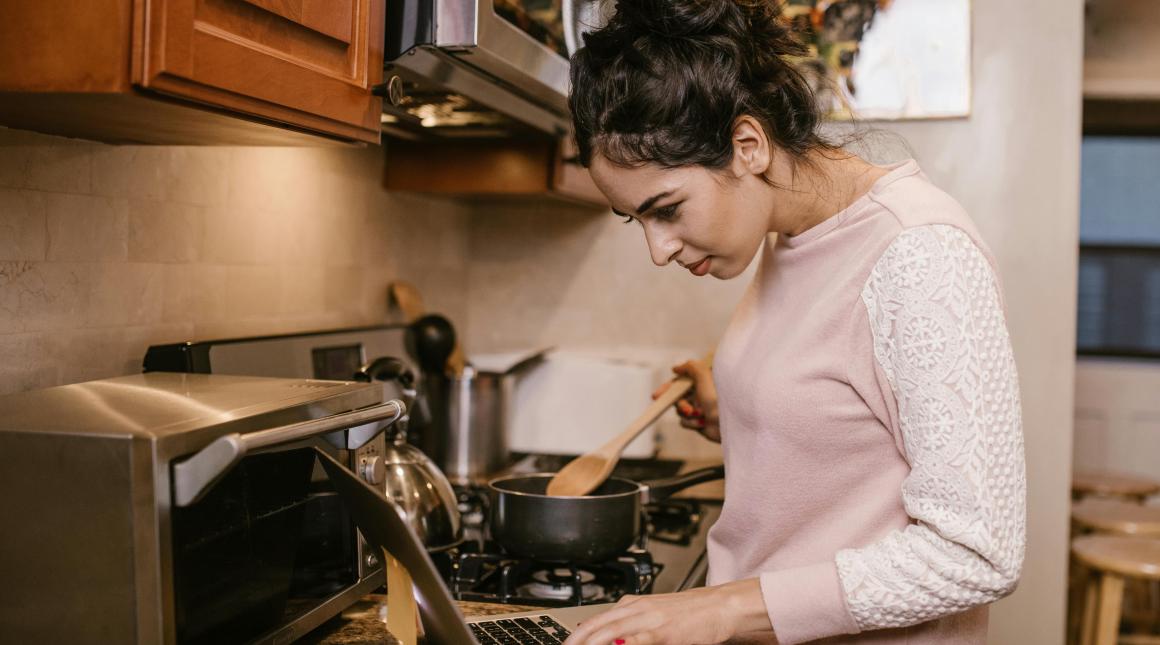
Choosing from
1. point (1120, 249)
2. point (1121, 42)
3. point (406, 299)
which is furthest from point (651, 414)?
point (1120, 249)

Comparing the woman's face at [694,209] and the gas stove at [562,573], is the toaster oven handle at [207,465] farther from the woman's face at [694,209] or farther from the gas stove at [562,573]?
the gas stove at [562,573]

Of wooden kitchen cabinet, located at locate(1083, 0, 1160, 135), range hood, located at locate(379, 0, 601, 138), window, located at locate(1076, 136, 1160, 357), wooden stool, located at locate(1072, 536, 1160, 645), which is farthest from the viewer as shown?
window, located at locate(1076, 136, 1160, 357)

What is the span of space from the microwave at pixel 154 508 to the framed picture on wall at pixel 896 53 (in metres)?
1.89

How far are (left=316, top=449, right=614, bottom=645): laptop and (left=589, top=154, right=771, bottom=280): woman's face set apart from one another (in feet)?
1.30

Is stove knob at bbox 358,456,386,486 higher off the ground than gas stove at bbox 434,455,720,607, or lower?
higher

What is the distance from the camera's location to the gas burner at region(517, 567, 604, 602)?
4.32ft

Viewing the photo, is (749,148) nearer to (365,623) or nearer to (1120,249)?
(365,623)

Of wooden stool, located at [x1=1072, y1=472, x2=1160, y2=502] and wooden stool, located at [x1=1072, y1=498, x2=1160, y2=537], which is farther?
wooden stool, located at [x1=1072, y1=472, x2=1160, y2=502]

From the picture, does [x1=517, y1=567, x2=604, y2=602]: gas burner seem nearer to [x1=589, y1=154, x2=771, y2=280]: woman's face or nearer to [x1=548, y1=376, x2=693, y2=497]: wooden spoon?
[x1=548, y1=376, x2=693, y2=497]: wooden spoon

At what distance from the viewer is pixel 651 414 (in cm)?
157

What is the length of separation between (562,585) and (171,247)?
2.34 feet

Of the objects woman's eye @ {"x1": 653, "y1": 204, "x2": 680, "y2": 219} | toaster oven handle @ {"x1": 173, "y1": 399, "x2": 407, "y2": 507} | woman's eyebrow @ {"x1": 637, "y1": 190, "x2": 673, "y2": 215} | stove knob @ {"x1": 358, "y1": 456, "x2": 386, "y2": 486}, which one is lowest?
stove knob @ {"x1": 358, "y1": 456, "x2": 386, "y2": 486}

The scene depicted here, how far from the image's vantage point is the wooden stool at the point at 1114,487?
3.49 m

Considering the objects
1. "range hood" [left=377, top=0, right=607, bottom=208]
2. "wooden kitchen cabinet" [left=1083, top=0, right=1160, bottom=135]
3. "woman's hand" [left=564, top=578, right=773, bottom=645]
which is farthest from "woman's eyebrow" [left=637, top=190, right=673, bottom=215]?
"wooden kitchen cabinet" [left=1083, top=0, right=1160, bottom=135]
